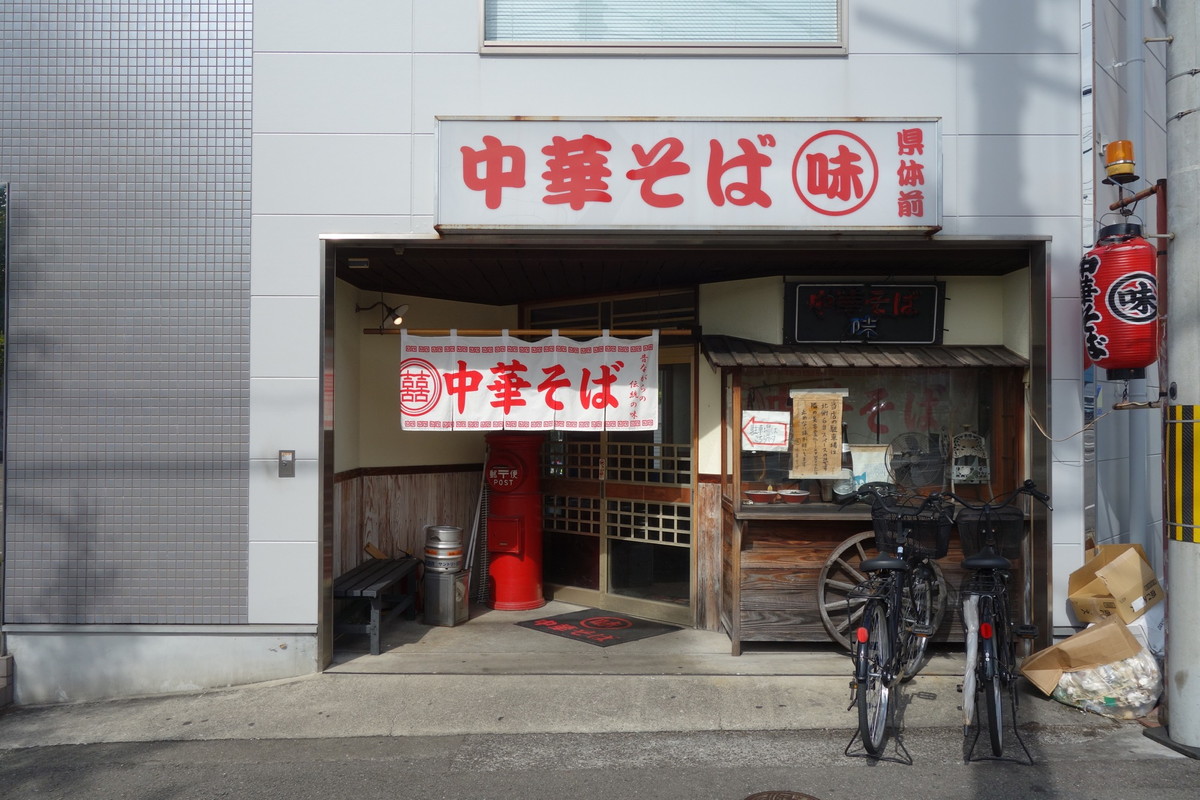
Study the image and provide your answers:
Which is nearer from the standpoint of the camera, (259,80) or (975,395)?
(259,80)

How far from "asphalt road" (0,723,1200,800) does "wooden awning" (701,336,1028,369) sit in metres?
2.86

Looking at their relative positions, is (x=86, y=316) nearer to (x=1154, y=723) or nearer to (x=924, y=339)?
(x=924, y=339)

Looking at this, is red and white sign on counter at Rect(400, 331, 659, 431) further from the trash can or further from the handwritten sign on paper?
the trash can

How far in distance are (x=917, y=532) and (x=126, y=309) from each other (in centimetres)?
617

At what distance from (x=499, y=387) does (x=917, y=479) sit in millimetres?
3795

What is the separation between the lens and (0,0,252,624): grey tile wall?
655 cm

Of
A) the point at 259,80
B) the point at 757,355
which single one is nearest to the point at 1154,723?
the point at 757,355

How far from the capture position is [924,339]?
743 centimetres

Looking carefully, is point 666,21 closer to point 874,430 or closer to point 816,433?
point 816,433

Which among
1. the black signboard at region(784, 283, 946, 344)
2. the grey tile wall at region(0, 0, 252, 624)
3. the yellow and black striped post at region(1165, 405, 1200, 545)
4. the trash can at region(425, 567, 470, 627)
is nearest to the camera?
the yellow and black striped post at region(1165, 405, 1200, 545)

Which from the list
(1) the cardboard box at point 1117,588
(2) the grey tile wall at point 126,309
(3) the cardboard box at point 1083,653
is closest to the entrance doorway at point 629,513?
(3) the cardboard box at point 1083,653

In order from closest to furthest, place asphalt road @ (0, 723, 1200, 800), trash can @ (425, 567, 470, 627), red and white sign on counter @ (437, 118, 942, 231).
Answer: asphalt road @ (0, 723, 1200, 800)
red and white sign on counter @ (437, 118, 942, 231)
trash can @ (425, 567, 470, 627)

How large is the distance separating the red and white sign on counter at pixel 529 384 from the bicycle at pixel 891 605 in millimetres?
2239

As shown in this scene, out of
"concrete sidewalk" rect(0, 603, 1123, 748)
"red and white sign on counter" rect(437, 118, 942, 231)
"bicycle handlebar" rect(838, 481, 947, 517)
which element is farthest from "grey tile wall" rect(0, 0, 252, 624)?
"bicycle handlebar" rect(838, 481, 947, 517)
